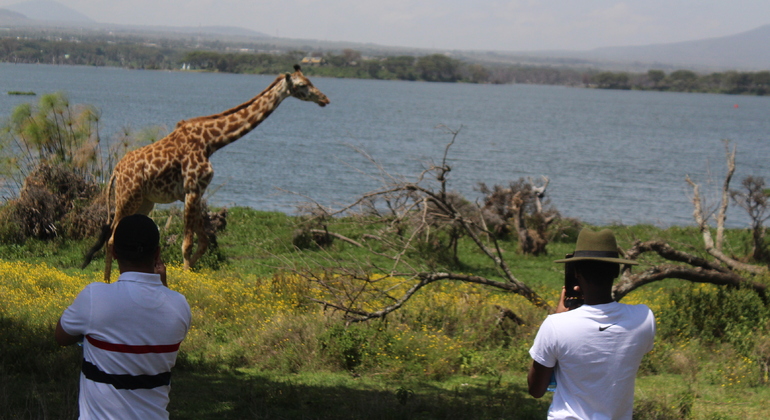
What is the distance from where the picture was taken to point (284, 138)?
192 feet

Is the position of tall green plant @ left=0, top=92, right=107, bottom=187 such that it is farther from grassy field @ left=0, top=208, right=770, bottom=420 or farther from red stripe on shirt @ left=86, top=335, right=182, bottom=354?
red stripe on shirt @ left=86, top=335, right=182, bottom=354

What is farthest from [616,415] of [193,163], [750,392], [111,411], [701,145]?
[701,145]

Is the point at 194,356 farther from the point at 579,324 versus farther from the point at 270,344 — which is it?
the point at 579,324

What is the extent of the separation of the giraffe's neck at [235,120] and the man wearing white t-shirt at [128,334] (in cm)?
719

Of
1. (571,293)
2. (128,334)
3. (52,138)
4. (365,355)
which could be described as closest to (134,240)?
(128,334)

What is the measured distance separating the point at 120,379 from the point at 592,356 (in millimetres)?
2357

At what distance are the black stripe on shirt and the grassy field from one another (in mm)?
2699

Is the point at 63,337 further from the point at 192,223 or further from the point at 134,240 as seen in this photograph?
the point at 192,223

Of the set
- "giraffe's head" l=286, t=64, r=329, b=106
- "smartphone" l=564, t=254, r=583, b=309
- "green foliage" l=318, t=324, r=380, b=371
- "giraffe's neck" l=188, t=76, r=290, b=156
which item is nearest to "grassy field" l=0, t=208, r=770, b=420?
"green foliage" l=318, t=324, r=380, b=371

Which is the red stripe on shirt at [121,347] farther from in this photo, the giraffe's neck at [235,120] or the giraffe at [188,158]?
the giraffe's neck at [235,120]

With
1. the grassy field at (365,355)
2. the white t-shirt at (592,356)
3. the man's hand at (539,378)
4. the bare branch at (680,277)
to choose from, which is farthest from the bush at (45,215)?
the white t-shirt at (592,356)

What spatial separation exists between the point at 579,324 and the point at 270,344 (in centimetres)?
592

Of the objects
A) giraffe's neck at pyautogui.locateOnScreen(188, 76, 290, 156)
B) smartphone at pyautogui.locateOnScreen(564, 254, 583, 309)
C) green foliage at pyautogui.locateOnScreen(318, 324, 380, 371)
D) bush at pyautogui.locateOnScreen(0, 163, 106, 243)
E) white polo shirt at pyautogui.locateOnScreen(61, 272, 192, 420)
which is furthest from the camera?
bush at pyautogui.locateOnScreen(0, 163, 106, 243)

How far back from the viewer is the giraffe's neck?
10.8 meters
